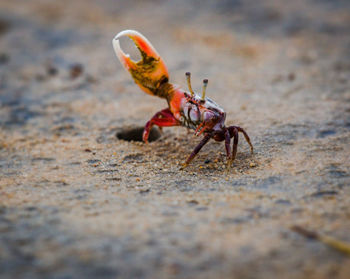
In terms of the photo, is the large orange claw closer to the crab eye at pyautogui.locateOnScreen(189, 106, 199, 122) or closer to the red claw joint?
the red claw joint

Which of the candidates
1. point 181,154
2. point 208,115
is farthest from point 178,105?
point 181,154

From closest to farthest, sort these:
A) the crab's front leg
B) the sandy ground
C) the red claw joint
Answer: the sandy ground
the red claw joint
the crab's front leg

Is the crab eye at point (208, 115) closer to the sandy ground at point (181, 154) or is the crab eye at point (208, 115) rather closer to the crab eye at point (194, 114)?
the crab eye at point (194, 114)

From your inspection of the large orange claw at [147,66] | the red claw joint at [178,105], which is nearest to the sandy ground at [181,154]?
the red claw joint at [178,105]

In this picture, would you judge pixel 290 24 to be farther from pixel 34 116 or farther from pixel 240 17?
pixel 34 116

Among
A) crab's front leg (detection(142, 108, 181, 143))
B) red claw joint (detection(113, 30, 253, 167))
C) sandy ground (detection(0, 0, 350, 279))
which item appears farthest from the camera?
crab's front leg (detection(142, 108, 181, 143))

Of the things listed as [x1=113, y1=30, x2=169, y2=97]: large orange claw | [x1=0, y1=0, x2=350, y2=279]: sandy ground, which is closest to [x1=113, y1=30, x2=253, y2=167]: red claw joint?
[x1=113, y1=30, x2=169, y2=97]: large orange claw

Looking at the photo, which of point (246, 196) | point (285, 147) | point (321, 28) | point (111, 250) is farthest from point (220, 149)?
point (321, 28)
